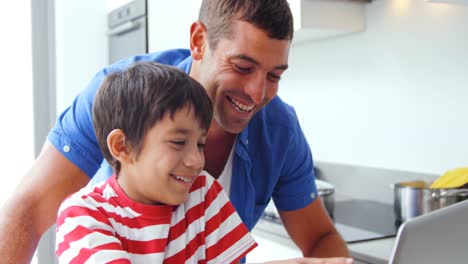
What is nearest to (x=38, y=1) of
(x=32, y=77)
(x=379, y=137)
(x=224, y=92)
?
(x=32, y=77)

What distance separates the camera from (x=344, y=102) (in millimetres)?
2320

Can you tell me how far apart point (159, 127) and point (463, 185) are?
116cm

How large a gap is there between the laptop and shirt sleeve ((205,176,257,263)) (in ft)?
1.06

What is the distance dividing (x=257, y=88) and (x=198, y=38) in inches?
8.1

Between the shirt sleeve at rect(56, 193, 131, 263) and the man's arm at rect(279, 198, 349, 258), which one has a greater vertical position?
the shirt sleeve at rect(56, 193, 131, 263)

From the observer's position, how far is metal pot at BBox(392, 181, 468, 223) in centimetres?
167

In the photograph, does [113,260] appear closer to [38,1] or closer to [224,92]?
[224,92]

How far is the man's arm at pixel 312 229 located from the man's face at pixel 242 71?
338 millimetres

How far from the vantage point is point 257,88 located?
1.01 metres

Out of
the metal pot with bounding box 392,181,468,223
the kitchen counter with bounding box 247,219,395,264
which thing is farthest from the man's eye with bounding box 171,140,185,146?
the metal pot with bounding box 392,181,468,223

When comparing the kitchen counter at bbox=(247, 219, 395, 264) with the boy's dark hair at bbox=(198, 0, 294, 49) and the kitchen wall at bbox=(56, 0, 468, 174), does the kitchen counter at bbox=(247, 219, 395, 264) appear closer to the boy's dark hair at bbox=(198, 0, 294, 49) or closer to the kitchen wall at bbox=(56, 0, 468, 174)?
the kitchen wall at bbox=(56, 0, 468, 174)

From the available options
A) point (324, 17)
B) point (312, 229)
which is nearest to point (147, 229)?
point (312, 229)

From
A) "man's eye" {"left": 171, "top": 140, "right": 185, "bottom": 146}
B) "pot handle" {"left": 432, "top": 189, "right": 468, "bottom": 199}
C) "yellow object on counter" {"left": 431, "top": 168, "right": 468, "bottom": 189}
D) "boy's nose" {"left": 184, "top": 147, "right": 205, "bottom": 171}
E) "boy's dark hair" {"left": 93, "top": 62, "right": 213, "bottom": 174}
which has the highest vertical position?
"boy's dark hair" {"left": 93, "top": 62, "right": 213, "bottom": 174}

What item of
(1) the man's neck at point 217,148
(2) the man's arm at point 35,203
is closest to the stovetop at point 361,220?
(1) the man's neck at point 217,148
